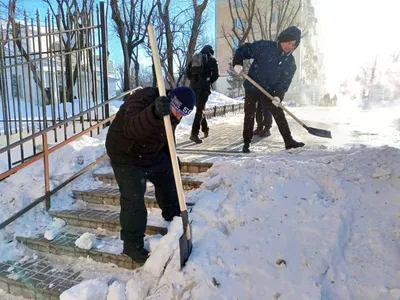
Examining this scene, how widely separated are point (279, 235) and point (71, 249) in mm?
2053

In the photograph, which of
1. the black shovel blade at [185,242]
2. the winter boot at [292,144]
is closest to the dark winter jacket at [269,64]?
the winter boot at [292,144]

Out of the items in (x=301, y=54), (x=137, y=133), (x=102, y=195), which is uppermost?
(x=301, y=54)

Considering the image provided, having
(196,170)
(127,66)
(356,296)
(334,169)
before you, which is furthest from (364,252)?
(127,66)

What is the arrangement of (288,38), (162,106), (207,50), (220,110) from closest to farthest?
(162,106) < (288,38) < (207,50) < (220,110)

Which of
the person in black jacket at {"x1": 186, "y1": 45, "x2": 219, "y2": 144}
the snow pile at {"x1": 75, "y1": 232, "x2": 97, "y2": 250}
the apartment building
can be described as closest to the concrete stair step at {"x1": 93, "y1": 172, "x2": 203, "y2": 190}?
the snow pile at {"x1": 75, "y1": 232, "x2": 97, "y2": 250}

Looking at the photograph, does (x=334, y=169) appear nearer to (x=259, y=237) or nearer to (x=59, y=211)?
(x=259, y=237)

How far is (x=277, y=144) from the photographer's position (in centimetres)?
588

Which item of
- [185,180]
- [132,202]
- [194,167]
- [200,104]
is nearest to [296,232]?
[132,202]

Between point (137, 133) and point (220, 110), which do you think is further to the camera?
point (220, 110)

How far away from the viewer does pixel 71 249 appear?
3293 millimetres

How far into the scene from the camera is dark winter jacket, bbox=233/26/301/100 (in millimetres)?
5129

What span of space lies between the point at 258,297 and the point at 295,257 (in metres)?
0.47

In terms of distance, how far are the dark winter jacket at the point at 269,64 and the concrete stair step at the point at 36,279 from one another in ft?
12.3

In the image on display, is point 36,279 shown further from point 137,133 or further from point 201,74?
point 201,74
